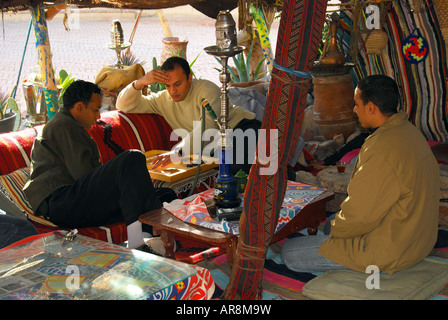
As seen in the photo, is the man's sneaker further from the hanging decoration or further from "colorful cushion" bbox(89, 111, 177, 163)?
the hanging decoration

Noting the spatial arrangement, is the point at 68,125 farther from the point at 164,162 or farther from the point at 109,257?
the point at 109,257

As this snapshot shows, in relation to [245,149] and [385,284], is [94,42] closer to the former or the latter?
[245,149]

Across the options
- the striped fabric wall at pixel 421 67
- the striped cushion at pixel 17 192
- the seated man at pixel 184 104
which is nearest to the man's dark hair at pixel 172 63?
the seated man at pixel 184 104

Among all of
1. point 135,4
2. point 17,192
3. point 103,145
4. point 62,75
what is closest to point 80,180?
point 17,192

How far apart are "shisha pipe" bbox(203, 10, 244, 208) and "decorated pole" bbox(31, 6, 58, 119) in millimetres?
2602

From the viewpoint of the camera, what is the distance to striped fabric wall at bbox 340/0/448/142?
22.1ft

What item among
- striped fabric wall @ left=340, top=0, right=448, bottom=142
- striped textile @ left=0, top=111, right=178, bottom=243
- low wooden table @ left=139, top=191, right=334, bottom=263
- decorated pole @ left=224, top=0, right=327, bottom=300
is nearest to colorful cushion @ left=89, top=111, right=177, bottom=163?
striped textile @ left=0, top=111, right=178, bottom=243

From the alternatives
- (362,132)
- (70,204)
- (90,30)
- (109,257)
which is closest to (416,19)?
(362,132)

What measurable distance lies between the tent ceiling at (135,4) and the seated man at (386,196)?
224 cm

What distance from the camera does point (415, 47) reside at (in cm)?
695

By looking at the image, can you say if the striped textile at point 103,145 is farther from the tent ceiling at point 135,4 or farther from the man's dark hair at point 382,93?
the man's dark hair at point 382,93

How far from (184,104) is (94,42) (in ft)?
44.5
